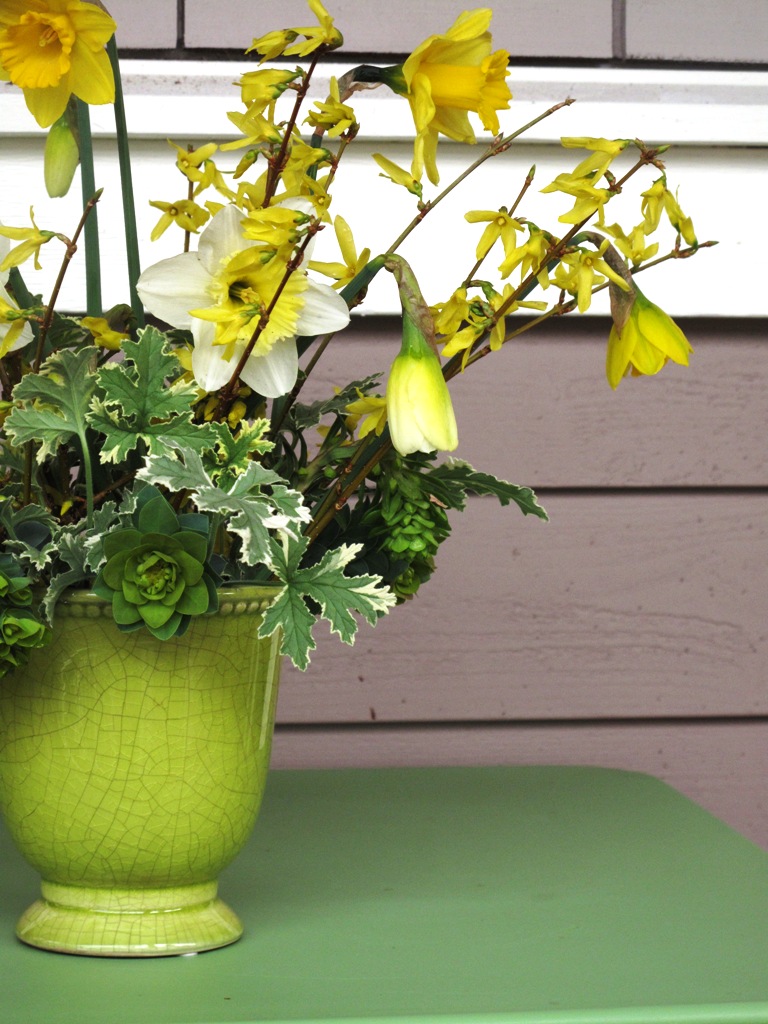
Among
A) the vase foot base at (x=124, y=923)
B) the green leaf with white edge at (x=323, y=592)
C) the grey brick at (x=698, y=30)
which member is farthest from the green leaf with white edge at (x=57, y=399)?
the grey brick at (x=698, y=30)

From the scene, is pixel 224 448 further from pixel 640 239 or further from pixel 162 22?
pixel 162 22

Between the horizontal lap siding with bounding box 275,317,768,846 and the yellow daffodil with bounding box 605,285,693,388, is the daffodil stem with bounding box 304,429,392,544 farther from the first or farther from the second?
the horizontal lap siding with bounding box 275,317,768,846

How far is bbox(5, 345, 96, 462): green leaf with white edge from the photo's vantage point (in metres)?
0.58

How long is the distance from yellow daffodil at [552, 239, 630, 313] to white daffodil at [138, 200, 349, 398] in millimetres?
122

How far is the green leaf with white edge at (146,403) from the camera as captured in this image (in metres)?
0.58

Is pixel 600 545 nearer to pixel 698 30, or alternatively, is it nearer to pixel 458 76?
pixel 698 30

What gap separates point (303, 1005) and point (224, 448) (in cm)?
27

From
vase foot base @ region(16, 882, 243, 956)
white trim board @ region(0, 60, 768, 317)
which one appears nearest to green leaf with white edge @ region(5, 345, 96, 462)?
vase foot base @ region(16, 882, 243, 956)

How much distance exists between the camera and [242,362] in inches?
23.2

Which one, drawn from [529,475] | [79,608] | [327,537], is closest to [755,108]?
[529,475]

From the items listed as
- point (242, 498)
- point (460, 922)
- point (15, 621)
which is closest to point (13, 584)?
point (15, 621)

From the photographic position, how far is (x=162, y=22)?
1127mm

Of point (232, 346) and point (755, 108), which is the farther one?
point (755, 108)

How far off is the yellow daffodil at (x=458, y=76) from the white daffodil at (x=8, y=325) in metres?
0.22
